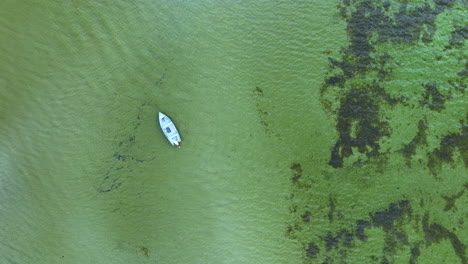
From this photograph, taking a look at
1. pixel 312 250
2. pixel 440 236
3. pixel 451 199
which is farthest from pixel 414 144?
pixel 312 250

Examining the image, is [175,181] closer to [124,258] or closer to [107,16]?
[124,258]

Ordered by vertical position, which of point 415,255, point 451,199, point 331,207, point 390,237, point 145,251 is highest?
point 145,251

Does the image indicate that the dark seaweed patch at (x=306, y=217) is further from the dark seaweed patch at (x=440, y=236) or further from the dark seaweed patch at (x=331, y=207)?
the dark seaweed patch at (x=440, y=236)

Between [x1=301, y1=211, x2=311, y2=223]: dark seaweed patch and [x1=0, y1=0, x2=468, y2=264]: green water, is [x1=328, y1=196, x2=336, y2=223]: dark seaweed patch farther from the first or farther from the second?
[x1=301, y1=211, x2=311, y2=223]: dark seaweed patch

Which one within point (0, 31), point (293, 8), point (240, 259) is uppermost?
point (0, 31)

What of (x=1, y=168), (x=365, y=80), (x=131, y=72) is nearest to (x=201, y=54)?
(x=131, y=72)

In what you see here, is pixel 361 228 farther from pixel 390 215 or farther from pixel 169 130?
pixel 169 130
